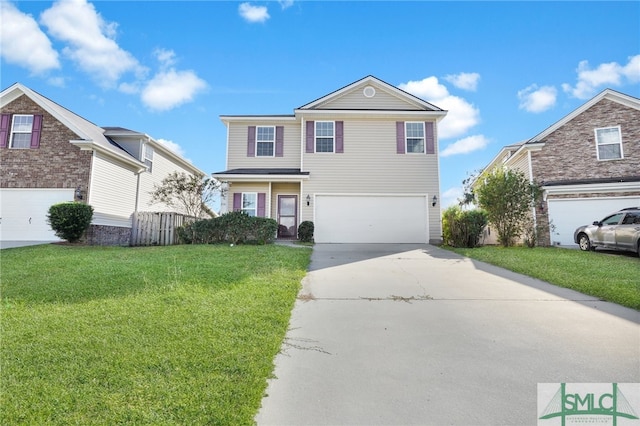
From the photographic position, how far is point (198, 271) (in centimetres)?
636

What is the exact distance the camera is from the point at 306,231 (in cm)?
1351

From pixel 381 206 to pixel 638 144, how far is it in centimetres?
1137

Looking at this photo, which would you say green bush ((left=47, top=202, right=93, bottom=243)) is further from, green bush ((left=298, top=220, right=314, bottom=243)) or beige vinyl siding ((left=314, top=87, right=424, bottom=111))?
beige vinyl siding ((left=314, top=87, right=424, bottom=111))

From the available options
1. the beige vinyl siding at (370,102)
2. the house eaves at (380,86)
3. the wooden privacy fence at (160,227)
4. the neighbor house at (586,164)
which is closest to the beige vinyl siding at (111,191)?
the wooden privacy fence at (160,227)

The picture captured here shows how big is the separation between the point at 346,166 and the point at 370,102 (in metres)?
3.54

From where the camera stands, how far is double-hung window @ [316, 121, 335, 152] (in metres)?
14.9

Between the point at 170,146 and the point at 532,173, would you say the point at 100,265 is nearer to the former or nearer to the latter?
the point at 170,146

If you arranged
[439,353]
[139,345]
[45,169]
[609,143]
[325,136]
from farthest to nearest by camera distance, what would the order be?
[325,136]
[609,143]
[45,169]
[439,353]
[139,345]

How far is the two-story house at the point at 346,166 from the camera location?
14258mm

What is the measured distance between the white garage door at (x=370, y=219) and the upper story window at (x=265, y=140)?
3.56 metres

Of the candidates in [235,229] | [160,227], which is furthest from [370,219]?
[160,227]

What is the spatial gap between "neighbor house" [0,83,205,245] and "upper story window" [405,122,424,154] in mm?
13391

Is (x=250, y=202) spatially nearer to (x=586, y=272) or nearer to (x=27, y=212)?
(x=27, y=212)

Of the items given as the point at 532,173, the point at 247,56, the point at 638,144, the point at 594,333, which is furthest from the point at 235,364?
the point at 638,144
